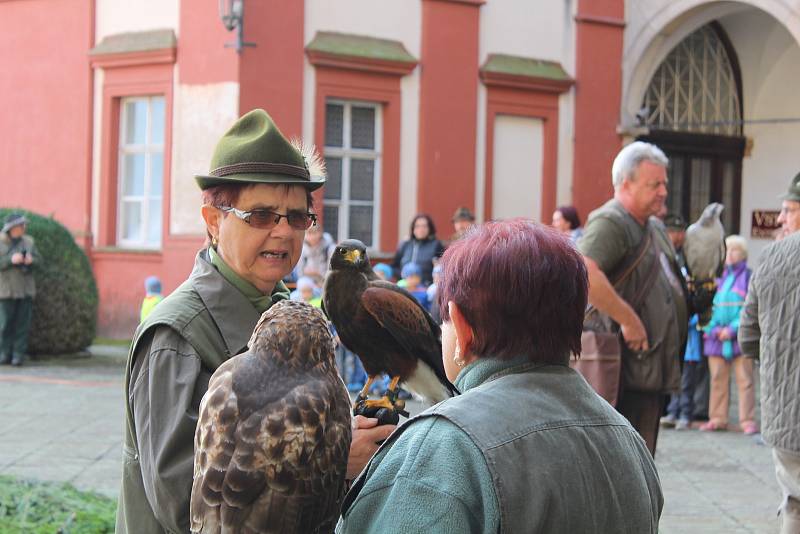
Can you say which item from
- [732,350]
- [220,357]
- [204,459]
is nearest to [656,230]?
[220,357]

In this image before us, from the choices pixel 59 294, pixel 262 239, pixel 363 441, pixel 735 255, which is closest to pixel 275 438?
pixel 363 441

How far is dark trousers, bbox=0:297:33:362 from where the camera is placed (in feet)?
43.9

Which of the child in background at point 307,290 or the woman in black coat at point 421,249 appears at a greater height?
the woman in black coat at point 421,249

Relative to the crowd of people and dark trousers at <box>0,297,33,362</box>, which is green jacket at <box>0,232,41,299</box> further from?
the crowd of people

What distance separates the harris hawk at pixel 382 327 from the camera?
11.1 ft

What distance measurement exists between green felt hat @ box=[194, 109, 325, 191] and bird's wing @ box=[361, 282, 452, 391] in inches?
29.0

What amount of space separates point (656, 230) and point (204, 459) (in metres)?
4.14

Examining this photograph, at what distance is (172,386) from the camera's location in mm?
2404

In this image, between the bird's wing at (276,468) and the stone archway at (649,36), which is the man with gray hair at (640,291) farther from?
the stone archway at (649,36)

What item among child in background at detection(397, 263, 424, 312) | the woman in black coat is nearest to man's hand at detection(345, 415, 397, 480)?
child in background at detection(397, 263, 424, 312)

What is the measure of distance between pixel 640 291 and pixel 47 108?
45.0 feet

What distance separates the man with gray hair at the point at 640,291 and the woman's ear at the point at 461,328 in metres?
3.25

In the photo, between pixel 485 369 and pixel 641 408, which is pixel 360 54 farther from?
pixel 485 369

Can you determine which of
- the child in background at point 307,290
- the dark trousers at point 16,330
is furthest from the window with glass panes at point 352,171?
the dark trousers at point 16,330
